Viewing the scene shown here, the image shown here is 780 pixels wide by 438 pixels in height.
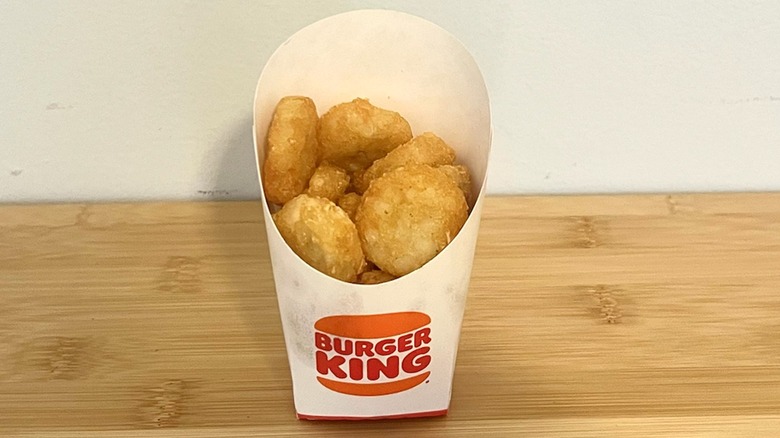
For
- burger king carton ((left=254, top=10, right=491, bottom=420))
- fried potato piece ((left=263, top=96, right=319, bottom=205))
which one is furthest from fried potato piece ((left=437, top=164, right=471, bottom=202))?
fried potato piece ((left=263, top=96, right=319, bottom=205))

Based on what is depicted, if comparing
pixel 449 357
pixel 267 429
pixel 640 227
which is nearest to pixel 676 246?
pixel 640 227

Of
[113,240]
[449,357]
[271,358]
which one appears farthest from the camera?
[113,240]

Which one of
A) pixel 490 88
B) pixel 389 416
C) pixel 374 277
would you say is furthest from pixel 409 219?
pixel 490 88

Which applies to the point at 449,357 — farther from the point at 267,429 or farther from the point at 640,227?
the point at 640,227

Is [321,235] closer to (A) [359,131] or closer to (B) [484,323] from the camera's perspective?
(A) [359,131]

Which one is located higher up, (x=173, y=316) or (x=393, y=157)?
(x=393, y=157)

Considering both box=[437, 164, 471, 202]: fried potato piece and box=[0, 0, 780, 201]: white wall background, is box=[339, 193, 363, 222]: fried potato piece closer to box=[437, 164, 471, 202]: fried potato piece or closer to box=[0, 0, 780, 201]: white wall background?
box=[437, 164, 471, 202]: fried potato piece
